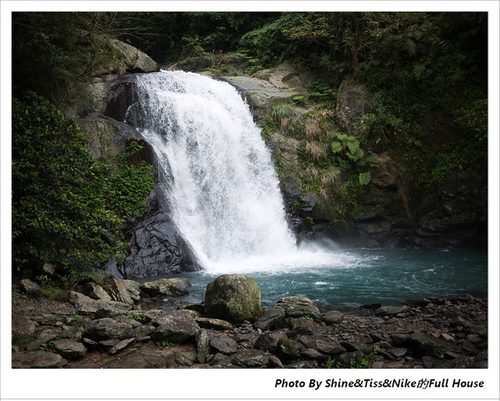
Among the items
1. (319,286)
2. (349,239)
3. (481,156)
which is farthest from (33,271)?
(481,156)

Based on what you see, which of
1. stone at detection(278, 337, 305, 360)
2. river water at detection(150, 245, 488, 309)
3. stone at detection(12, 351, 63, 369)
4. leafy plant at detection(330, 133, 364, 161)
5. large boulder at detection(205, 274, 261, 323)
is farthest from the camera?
leafy plant at detection(330, 133, 364, 161)

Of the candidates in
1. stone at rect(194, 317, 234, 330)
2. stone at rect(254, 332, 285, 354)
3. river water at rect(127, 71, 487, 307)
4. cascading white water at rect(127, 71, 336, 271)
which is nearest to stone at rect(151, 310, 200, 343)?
stone at rect(194, 317, 234, 330)

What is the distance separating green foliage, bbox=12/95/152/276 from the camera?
17.4ft

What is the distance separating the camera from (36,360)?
11.8 ft

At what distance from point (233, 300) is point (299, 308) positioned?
1.08 meters

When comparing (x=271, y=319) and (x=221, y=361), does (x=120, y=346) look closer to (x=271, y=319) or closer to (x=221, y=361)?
(x=221, y=361)

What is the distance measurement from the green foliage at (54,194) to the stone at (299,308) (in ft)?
10.00

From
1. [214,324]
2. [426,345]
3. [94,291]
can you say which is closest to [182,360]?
[214,324]

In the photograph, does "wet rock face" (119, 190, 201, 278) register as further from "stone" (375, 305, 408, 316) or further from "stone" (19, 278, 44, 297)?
"stone" (375, 305, 408, 316)

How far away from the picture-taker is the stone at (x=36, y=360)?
353 centimetres

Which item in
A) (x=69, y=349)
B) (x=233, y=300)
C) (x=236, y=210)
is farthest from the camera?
(x=236, y=210)

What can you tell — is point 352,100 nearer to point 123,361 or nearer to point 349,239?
point 349,239

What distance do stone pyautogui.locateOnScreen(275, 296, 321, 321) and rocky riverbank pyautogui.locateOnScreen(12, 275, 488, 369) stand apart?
0.02 m

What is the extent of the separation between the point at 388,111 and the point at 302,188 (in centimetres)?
402
